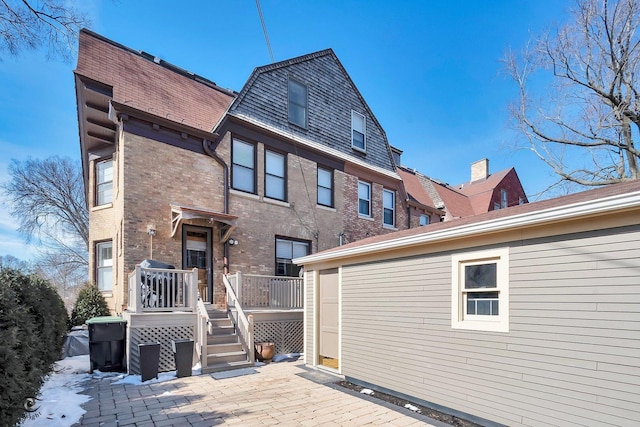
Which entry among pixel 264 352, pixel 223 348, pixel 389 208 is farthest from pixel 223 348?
pixel 389 208

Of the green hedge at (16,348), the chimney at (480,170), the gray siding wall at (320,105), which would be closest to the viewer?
the green hedge at (16,348)

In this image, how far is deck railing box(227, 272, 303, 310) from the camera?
9.63m

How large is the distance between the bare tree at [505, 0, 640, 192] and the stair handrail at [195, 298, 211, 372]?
12631 mm

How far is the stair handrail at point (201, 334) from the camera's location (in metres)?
7.57

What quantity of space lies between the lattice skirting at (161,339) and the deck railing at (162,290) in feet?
1.43

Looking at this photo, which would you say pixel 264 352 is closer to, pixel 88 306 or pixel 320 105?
pixel 88 306

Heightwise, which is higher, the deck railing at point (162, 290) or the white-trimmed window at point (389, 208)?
the white-trimmed window at point (389, 208)

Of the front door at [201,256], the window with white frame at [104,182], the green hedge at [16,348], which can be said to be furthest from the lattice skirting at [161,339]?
the window with white frame at [104,182]

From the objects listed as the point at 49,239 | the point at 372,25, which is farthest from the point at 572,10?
the point at 49,239

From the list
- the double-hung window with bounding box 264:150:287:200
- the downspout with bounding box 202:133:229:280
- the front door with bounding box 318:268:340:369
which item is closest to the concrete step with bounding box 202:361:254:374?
the front door with bounding box 318:268:340:369

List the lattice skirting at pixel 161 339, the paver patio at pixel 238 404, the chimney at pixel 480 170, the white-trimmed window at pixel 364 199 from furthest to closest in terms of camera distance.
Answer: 1. the chimney at pixel 480 170
2. the white-trimmed window at pixel 364 199
3. the lattice skirting at pixel 161 339
4. the paver patio at pixel 238 404

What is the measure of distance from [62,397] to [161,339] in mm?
2128

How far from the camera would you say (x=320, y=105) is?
44.7ft

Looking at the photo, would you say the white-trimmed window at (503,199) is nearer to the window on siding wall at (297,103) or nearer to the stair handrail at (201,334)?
the window on siding wall at (297,103)
